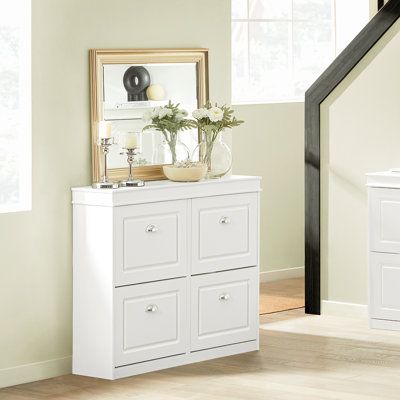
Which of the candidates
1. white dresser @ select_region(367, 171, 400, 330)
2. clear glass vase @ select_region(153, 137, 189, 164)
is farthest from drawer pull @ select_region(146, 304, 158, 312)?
white dresser @ select_region(367, 171, 400, 330)

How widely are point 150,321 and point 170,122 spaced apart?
97 cm

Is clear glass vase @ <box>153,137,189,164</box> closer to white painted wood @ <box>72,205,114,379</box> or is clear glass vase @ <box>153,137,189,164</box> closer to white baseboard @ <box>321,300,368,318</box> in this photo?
white painted wood @ <box>72,205,114,379</box>

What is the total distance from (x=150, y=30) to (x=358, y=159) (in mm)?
1591

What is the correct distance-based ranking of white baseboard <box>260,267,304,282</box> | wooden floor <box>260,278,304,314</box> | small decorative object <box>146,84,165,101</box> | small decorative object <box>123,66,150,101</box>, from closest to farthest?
small decorative object <box>123,66,150,101</box>
small decorative object <box>146,84,165,101</box>
wooden floor <box>260,278,304,314</box>
white baseboard <box>260,267,304,282</box>

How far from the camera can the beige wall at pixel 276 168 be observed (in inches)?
310

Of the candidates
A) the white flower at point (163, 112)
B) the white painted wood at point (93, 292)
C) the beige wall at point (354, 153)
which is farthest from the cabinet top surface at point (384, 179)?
the white painted wood at point (93, 292)

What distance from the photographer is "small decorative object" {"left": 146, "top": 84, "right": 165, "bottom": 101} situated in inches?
221

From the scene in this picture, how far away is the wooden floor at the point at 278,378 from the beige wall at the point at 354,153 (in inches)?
23.2

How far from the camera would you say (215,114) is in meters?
5.66

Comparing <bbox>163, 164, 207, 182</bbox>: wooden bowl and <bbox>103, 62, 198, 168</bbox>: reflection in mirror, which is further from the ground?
<bbox>103, 62, 198, 168</bbox>: reflection in mirror

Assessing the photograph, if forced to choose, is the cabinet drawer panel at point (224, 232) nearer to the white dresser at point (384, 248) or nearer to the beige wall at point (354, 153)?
the white dresser at point (384, 248)

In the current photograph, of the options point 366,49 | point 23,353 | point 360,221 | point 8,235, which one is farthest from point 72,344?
point 366,49

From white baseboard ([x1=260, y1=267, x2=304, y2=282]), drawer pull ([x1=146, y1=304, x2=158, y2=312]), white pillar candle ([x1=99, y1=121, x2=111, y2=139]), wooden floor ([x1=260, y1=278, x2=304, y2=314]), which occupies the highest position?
white pillar candle ([x1=99, y1=121, x2=111, y2=139])

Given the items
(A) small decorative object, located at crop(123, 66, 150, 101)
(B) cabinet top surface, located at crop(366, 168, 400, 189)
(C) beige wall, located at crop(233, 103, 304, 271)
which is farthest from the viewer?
(C) beige wall, located at crop(233, 103, 304, 271)
